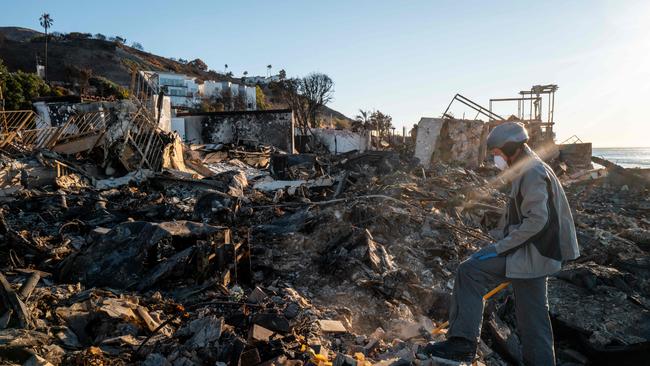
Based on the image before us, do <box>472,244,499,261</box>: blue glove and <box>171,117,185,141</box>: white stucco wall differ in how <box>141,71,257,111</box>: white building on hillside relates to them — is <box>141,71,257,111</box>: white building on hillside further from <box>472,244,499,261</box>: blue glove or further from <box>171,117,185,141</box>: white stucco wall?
<box>472,244,499,261</box>: blue glove

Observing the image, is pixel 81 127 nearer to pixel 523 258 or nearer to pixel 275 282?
pixel 275 282

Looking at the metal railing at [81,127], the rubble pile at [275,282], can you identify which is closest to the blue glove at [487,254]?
the rubble pile at [275,282]

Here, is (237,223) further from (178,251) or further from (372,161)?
(372,161)

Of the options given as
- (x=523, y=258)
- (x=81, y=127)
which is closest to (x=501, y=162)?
(x=523, y=258)

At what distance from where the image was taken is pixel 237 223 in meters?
7.82

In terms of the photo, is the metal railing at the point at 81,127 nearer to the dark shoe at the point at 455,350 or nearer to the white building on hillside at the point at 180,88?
the dark shoe at the point at 455,350

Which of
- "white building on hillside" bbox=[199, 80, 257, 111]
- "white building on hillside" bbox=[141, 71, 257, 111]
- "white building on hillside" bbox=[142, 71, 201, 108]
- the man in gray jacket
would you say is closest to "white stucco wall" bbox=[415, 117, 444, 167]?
the man in gray jacket

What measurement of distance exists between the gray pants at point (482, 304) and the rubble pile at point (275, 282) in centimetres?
33

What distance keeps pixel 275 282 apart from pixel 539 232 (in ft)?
10.5

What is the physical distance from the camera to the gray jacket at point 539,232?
2.88m

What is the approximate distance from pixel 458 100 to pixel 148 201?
37.6ft

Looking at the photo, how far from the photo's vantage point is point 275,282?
5.20 metres

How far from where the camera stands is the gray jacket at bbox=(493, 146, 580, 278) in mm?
2883

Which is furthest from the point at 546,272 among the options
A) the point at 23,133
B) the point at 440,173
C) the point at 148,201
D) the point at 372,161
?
the point at 23,133
